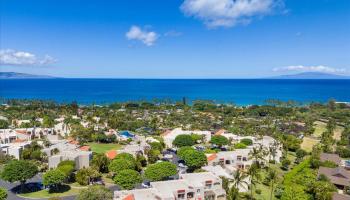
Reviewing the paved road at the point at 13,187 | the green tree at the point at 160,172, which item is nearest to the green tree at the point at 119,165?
the green tree at the point at 160,172

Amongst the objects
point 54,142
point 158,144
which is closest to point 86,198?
point 158,144

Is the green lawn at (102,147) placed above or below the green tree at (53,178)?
below

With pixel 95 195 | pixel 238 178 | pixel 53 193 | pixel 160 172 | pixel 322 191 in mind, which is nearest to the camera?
pixel 95 195

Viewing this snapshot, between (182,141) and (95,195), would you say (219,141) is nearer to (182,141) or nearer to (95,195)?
(182,141)

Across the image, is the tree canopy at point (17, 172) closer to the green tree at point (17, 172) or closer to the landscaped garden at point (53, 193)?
the green tree at point (17, 172)

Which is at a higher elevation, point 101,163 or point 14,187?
point 101,163

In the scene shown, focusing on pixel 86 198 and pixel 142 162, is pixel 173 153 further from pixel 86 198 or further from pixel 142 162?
pixel 86 198

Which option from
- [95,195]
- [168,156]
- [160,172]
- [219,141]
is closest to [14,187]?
[95,195]

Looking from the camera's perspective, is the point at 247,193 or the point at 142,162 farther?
the point at 142,162

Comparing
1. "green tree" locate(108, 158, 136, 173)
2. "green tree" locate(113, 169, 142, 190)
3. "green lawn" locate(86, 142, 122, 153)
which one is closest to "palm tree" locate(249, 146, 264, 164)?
"green tree" locate(113, 169, 142, 190)

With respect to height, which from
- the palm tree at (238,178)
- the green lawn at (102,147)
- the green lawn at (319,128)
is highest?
the palm tree at (238,178)

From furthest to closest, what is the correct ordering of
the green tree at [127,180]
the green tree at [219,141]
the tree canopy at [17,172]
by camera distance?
the green tree at [219,141]
the tree canopy at [17,172]
the green tree at [127,180]
